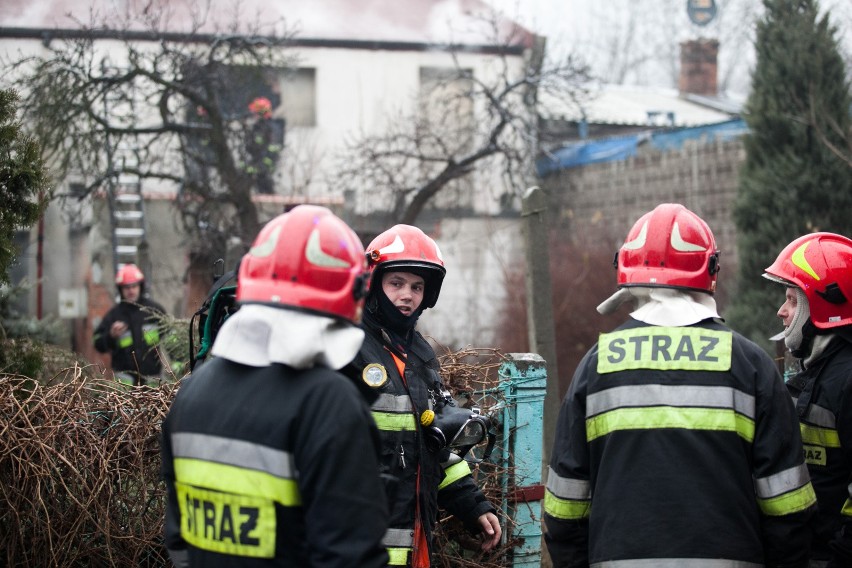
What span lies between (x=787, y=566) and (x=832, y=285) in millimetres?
1232

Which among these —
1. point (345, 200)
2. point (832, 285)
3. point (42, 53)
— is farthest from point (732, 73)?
point (832, 285)

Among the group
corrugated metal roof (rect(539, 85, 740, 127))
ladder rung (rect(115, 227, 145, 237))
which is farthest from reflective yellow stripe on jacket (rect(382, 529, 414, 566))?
corrugated metal roof (rect(539, 85, 740, 127))

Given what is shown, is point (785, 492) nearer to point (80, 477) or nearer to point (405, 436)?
point (405, 436)

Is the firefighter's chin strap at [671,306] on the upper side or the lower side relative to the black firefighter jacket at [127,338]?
upper

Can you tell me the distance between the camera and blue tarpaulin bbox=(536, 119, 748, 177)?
17047 mm

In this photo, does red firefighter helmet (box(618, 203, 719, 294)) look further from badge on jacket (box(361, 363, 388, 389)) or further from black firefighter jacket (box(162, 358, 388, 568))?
black firefighter jacket (box(162, 358, 388, 568))

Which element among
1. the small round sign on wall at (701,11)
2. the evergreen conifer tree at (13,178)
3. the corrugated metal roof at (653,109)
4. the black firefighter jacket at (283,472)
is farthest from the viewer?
the small round sign on wall at (701,11)

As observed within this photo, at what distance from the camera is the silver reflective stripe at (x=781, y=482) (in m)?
3.08

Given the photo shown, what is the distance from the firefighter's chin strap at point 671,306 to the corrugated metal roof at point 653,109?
56.0 ft

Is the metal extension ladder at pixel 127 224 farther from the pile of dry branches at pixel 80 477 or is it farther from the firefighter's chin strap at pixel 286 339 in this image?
the firefighter's chin strap at pixel 286 339

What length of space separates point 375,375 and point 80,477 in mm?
1362

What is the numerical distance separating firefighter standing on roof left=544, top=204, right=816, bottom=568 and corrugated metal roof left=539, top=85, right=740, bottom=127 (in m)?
17.3

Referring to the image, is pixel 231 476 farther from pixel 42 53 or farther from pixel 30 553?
pixel 42 53

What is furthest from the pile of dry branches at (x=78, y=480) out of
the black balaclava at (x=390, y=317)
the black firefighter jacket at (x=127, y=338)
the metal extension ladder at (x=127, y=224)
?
the metal extension ladder at (x=127, y=224)
